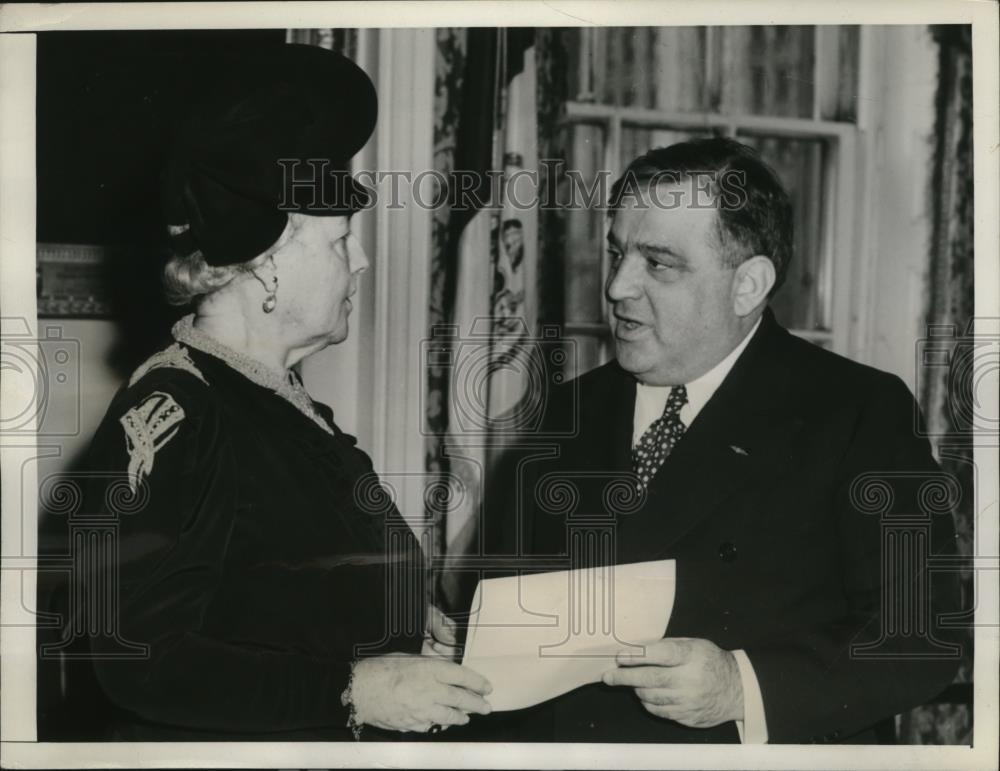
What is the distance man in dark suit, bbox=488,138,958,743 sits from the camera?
1412mm

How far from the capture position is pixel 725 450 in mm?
1424

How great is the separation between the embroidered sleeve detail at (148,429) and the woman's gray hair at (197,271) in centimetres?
16

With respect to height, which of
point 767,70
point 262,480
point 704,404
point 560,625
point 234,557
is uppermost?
point 767,70

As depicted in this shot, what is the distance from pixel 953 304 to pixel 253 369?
1.06 metres

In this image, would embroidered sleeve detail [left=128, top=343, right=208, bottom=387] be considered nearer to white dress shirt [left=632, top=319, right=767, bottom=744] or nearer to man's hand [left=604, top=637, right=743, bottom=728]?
white dress shirt [left=632, top=319, right=767, bottom=744]

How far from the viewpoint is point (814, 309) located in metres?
1.45

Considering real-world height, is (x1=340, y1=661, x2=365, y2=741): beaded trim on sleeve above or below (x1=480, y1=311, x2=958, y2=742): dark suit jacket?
below

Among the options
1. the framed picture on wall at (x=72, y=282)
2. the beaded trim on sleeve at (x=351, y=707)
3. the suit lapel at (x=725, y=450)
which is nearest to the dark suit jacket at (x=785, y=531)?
the suit lapel at (x=725, y=450)

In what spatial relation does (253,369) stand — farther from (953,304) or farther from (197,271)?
(953,304)

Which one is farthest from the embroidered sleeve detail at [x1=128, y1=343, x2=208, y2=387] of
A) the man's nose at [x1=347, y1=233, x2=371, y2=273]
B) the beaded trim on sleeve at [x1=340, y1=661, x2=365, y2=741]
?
the beaded trim on sleeve at [x1=340, y1=661, x2=365, y2=741]

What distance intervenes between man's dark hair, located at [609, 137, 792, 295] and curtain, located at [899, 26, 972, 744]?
25 cm

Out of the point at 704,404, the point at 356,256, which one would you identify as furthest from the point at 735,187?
the point at 356,256

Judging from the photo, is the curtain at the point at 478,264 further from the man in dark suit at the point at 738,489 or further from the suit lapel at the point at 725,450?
the suit lapel at the point at 725,450

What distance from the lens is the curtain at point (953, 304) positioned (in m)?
1.47
